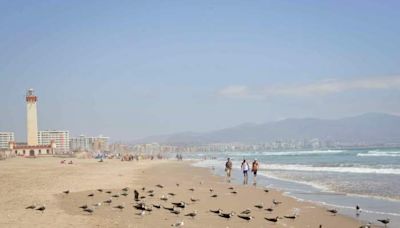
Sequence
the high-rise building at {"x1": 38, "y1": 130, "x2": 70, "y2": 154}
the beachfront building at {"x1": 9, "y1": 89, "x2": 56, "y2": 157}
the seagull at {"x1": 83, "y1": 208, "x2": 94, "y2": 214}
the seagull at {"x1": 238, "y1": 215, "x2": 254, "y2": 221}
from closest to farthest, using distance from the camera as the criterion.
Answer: the seagull at {"x1": 238, "y1": 215, "x2": 254, "y2": 221}
the seagull at {"x1": 83, "y1": 208, "x2": 94, "y2": 214}
the beachfront building at {"x1": 9, "y1": 89, "x2": 56, "y2": 157}
the high-rise building at {"x1": 38, "y1": 130, "x2": 70, "y2": 154}

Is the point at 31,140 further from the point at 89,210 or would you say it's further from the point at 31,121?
the point at 89,210

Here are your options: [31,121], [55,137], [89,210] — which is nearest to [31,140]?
[31,121]

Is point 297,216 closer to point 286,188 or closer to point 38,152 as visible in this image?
point 286,188

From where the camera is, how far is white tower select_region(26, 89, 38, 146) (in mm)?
86812

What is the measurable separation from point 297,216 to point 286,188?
1020 cm

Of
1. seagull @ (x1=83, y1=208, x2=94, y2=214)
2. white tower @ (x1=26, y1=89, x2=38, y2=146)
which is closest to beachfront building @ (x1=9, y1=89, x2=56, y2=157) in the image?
white tower @ (x1=26, y1=89, x2=38, y2=146)

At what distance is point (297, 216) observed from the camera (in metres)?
14.7

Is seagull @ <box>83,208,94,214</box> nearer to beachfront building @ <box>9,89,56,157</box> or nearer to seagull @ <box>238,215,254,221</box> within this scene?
seagull @ <box>238,215,254,221</box>

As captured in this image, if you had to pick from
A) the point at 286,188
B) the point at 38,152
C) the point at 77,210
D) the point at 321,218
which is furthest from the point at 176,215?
the point at 38,152

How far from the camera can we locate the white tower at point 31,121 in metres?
86.8

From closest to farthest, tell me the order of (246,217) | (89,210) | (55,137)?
(246,217), (89,210), (55,137)

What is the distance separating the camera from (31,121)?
87.4 metres

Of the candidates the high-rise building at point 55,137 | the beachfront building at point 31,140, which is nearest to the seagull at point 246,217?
the beachfront building at point 31,140

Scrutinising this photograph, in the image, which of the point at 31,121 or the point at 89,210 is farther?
the point at 31,121
